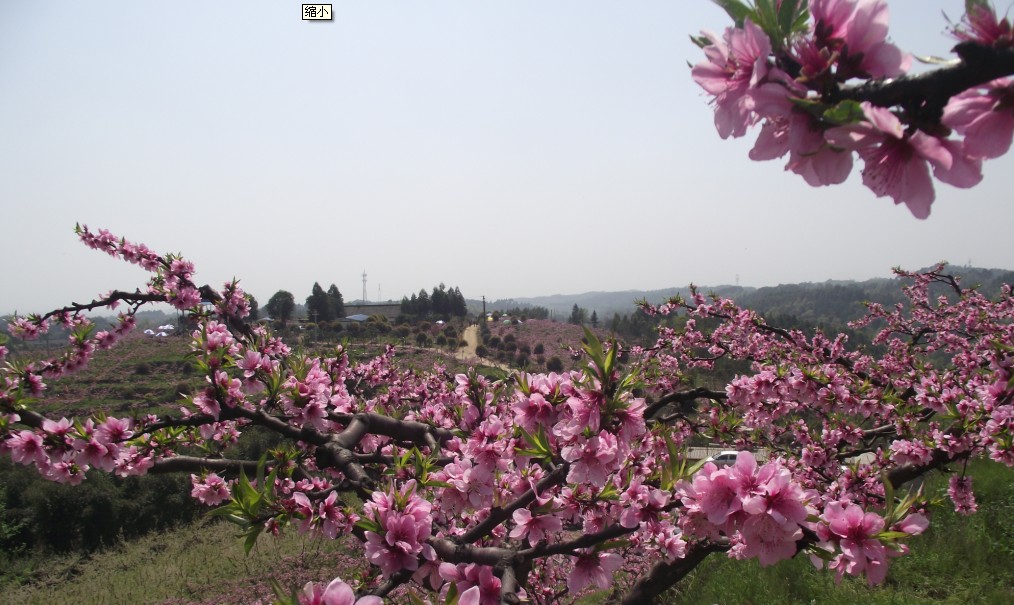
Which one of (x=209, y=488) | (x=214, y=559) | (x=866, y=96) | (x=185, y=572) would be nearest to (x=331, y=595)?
(x=866, y=96)

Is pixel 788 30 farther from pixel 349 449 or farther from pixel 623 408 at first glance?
pixel 349 449

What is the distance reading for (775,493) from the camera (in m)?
1.38

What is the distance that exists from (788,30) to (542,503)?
69.6 inches

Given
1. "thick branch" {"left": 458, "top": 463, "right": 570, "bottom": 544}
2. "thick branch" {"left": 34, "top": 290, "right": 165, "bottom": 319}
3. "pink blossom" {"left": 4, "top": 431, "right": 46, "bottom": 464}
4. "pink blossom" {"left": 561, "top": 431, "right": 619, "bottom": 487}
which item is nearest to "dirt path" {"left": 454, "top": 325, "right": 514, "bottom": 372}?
"thick branch" {"left": 34, "top": 290, "right": 165, "bottom": 319}

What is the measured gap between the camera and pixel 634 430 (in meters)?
1.83

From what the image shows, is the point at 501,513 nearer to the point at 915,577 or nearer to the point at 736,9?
the point at 736,9

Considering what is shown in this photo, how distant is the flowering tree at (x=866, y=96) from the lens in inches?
30.4

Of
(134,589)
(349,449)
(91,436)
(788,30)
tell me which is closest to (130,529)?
(134,589)

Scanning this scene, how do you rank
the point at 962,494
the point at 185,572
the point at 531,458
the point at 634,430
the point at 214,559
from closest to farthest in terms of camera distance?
the point at 634,430 < the point at 531,458 < the point at 962,494 < the point at 185,572 < the point at 214,559

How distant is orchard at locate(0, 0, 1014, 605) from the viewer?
2.83 ft

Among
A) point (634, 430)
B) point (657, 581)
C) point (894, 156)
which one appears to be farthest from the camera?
point (657, 581)

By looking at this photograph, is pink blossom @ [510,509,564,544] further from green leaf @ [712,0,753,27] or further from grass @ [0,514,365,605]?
grass @ [0,514,365,605]

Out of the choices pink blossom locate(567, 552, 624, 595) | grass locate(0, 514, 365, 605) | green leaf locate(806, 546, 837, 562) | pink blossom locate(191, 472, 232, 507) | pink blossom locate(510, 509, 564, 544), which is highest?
green leaf locate(806, 546, 837, 562)

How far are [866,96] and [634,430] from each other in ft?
4.28
